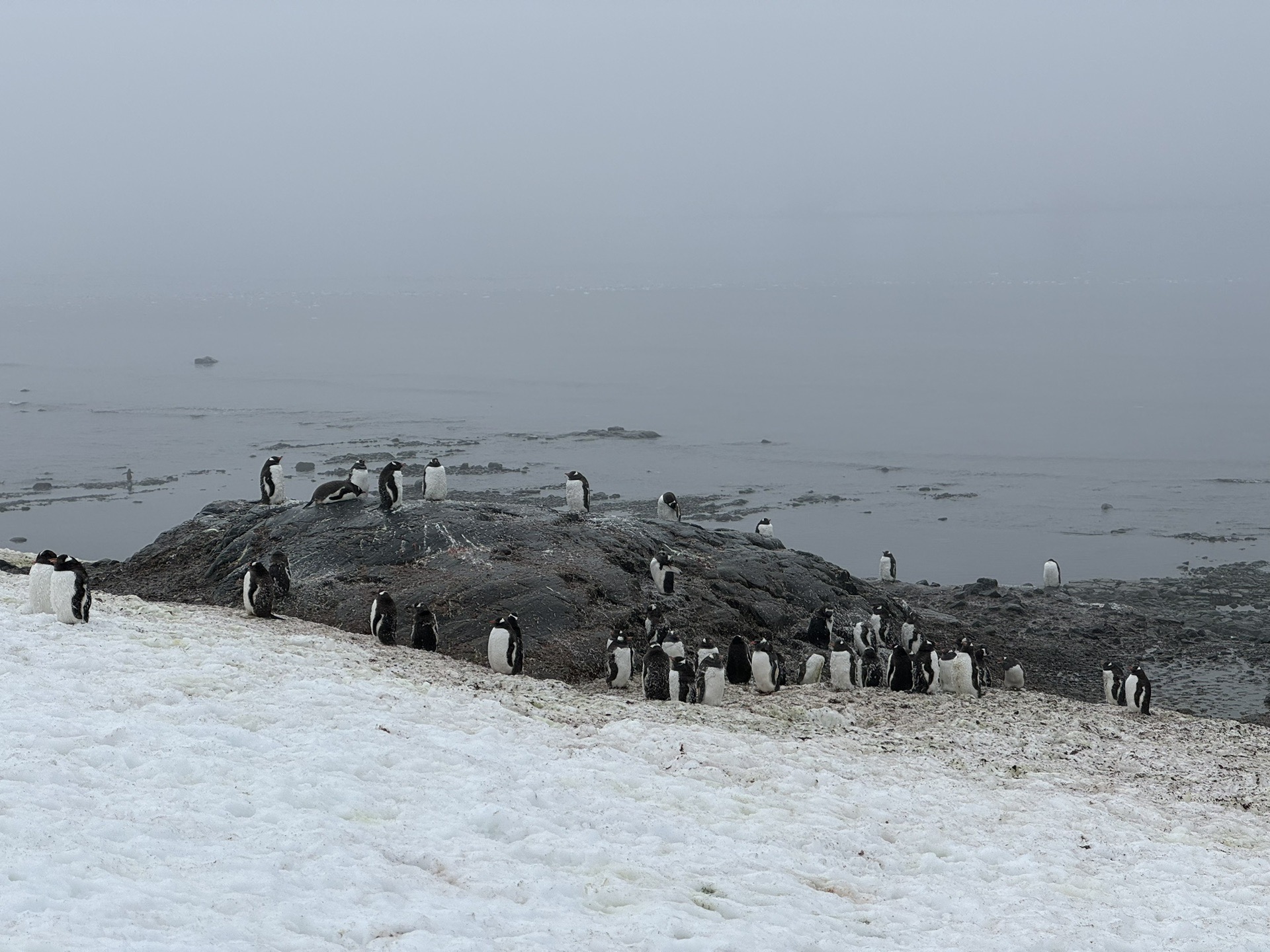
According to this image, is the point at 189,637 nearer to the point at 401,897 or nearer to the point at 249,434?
the point at 401,897

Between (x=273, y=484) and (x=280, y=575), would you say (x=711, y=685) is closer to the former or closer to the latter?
(x=280, y=575)

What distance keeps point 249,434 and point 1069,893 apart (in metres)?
72.4

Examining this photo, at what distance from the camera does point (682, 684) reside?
17359 mm

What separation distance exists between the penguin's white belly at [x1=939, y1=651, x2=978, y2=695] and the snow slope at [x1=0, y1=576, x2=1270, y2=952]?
3948 mm

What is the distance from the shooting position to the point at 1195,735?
17547mm

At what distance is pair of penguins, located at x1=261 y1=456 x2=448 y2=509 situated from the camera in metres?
22.5

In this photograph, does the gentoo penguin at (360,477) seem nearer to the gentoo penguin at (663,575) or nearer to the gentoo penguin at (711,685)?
the gentoo penguin at (663,575)

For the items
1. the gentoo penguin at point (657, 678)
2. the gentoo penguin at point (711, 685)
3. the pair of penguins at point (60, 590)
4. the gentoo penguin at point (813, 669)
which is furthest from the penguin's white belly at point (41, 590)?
the gentoo penguin at point (813, 669)

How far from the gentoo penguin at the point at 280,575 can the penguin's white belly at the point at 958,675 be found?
38.2ft

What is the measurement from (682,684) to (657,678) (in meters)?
0.38

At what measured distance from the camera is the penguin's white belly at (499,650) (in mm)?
17844

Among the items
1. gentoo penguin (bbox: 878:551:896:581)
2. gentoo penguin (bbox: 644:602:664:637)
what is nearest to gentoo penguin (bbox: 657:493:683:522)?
gentoo penguin (bbox: 878:551:896:581)

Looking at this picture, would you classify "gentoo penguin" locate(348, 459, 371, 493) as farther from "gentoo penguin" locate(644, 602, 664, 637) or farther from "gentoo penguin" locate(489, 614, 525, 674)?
"gentoo penguin" locate(489, 614, 525, 674)

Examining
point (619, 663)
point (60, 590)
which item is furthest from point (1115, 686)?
point (60, 590)
